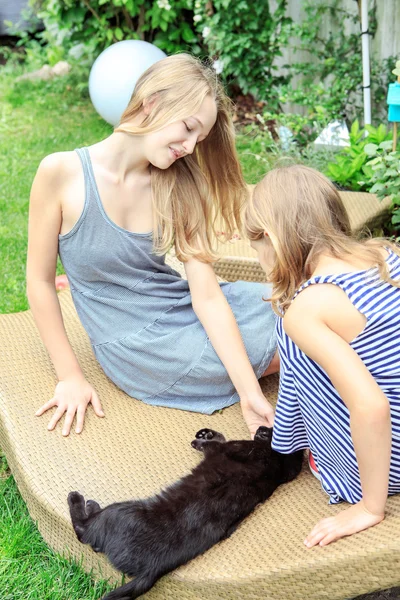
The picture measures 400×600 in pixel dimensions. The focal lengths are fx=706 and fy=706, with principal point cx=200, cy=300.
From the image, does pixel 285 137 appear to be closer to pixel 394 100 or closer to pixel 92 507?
pixel 394 100

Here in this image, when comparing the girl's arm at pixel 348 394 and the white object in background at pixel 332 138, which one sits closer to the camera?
the girl's arm at pixel 348 394

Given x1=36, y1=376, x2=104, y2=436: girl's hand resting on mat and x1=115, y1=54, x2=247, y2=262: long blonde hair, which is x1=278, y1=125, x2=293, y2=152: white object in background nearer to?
x1=115, y1=54, x2=247, y2=262: long blonde hair

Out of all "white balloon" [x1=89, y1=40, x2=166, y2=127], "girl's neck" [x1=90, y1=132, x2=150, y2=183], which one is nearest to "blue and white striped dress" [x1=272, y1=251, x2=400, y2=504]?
"girl's neck" [x1=90, y1=132, x2=150, y2=183]

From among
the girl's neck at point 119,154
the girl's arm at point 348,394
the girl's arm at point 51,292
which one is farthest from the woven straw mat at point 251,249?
the girl's arm at point 348,394

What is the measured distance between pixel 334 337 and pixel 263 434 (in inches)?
26.4

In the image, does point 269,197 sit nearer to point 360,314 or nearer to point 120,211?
point 360,314

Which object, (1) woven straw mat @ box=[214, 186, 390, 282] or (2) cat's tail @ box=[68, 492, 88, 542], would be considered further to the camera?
(1) woven straw mat @ box=[214, 186, 390, 282]

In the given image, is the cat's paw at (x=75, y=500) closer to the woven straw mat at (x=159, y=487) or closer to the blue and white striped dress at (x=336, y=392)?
the woven straw mat at (x=159, y=487)

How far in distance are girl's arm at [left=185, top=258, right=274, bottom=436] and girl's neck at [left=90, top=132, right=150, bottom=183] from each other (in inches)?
15.1

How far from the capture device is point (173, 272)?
2.66 m

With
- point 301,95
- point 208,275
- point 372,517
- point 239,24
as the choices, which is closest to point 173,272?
point 208,275

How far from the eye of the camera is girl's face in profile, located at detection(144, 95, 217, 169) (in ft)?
7.26

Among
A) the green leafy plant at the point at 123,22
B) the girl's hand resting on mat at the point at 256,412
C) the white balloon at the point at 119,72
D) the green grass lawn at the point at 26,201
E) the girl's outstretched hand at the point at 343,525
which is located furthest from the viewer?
the green leafy plant at the point at 123,22

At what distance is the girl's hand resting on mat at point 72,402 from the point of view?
2332mm
